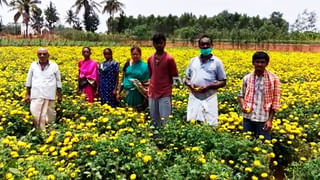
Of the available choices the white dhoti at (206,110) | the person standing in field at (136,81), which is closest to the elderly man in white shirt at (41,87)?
the person standing in field at (136,81)

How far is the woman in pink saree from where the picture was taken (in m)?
6.42

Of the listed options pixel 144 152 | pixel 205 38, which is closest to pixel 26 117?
pixel 144 152

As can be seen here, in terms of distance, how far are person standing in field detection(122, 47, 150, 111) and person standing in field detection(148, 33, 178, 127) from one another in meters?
0.50

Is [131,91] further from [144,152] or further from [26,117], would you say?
[144,152]

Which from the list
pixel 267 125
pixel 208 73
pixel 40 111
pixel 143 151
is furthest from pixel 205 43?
pixel 40 111

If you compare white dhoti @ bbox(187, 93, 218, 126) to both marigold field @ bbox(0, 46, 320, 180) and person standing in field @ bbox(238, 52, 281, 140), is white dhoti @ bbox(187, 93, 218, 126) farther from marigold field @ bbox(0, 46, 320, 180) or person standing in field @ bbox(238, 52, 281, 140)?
person standing in field @ bbox(238, 52, 281, 140)

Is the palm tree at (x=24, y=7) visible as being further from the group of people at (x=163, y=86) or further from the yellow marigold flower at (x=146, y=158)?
the yellow marigold flower at (x=146, y=158)

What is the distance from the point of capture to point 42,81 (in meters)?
5.36

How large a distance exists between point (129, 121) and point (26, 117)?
131cm

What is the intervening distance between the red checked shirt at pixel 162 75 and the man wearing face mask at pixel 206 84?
30 centimetres

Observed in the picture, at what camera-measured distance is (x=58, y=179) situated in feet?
10.3

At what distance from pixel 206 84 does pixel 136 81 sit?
1262 mm

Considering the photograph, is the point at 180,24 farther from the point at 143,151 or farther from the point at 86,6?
the point at 143,151

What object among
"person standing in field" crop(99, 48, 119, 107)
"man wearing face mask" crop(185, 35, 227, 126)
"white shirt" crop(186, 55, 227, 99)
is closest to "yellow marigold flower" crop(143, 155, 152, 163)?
"man wearing face mask" crop(185, 35, 227, 126)
